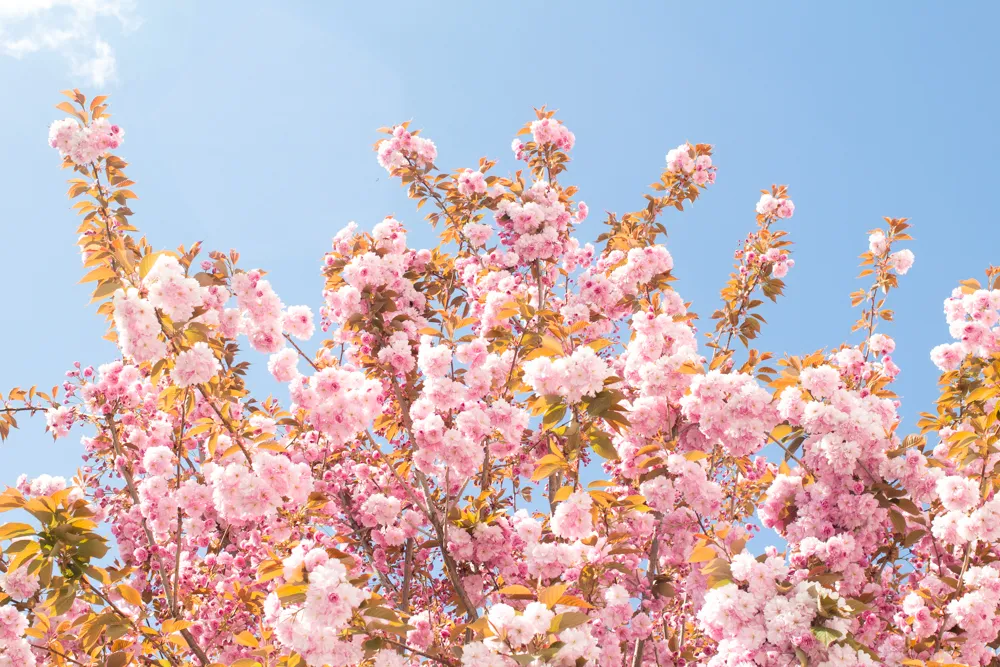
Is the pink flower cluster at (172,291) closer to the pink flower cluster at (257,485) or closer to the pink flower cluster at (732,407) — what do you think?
the pink flower cluster at (257,485)

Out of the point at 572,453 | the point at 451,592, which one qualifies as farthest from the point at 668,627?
the point at 572,453

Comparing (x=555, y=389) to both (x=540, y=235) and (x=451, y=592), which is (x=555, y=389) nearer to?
(x=451, y=592)

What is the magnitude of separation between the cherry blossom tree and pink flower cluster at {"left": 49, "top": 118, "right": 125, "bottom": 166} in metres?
0.02

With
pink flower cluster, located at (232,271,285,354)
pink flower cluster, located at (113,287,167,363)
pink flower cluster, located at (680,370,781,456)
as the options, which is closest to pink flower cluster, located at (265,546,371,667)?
pink flower cluster, located at (113,287,167,363)

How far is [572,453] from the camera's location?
12.7 feet

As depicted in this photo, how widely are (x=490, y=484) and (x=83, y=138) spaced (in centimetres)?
383

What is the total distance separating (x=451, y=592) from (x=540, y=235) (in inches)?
116

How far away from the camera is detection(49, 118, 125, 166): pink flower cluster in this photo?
507 cm

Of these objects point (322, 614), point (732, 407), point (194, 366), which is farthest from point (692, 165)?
point (322, 614)

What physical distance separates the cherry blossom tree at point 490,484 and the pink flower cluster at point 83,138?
2cm

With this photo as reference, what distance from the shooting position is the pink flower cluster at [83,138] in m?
5.07

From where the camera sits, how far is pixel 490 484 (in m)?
6.02

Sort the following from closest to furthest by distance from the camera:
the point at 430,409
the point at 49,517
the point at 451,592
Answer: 1. the point at 49,517
2. the point at 430,409
3. the point at 451,592

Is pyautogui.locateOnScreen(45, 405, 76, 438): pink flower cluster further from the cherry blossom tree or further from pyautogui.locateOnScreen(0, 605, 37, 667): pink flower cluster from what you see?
pyautogui.locateOnScreen(0, 605, 37, 667): pink flower cluster
